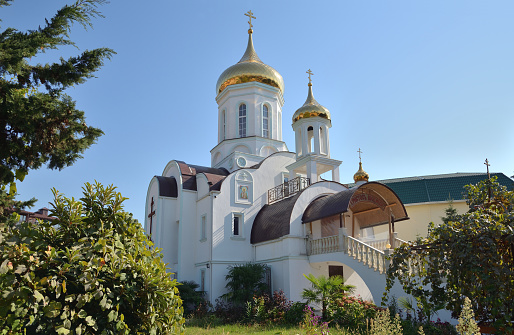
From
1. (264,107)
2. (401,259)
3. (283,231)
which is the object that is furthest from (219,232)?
(401,259)

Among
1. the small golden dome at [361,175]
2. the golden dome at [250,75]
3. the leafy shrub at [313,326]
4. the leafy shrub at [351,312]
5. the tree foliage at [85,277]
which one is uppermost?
the golden dome at [250,75]

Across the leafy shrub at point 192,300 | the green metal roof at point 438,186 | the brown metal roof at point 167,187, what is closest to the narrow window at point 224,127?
the brown metal roof at point 167,187

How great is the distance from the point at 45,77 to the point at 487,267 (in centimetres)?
747

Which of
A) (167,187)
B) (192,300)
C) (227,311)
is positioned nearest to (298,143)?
(167,187)

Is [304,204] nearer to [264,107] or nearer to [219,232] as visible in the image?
[219,232]

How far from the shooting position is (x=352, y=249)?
15.3 m

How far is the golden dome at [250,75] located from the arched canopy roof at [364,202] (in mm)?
9134

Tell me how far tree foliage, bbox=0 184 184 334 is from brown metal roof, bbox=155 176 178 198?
16.0 metres

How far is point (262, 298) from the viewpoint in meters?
15.9

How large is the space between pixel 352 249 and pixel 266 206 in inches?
238

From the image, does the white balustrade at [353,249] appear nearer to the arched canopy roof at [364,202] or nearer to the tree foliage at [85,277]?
the arched canopy roof at [364,202]

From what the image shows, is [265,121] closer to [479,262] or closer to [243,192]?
[243,192]

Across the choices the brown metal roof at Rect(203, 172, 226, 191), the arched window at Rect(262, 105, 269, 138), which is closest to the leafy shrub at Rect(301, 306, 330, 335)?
the brown metal roof at Rect(203, 172, 226, 191)

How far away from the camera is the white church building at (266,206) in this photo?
659 inches
